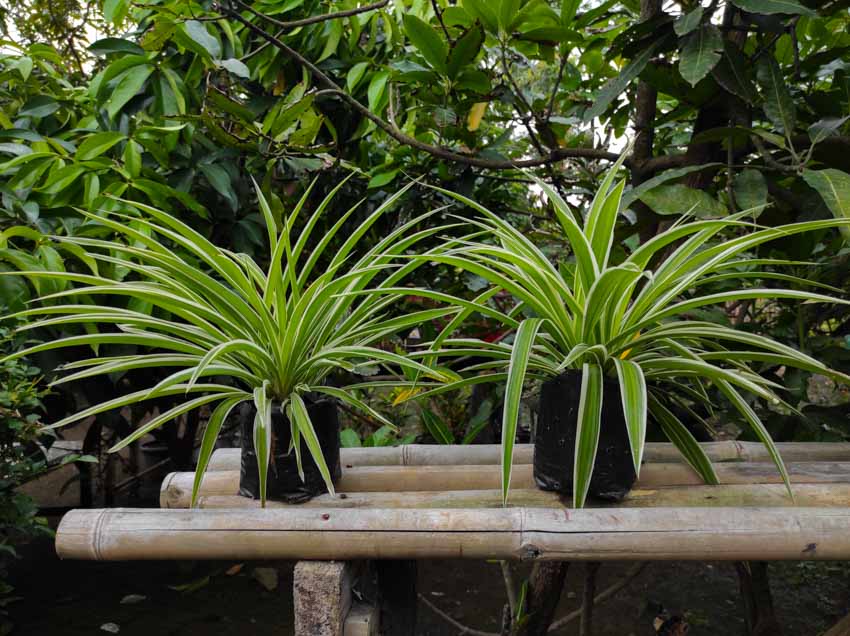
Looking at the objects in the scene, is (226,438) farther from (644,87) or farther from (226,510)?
(644,87)

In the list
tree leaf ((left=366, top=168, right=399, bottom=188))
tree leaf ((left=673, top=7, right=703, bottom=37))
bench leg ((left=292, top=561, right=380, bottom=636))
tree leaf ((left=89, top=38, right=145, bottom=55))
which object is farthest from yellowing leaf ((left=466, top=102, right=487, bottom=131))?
bench leg ((left=292, top=561, right=380, bottom=636))

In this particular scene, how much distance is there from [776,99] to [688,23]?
0.74ft

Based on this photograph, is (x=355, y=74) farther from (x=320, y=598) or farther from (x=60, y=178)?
(x=320, y=598)

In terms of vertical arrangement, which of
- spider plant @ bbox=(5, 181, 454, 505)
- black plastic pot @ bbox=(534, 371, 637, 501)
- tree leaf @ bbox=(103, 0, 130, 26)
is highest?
tree leaf @ bbox=(103, 0, 130, 26)

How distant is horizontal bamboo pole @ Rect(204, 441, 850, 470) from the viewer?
1121 millimetres

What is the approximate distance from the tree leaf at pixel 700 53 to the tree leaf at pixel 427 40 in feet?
1.63

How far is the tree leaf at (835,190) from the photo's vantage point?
37.0 inches

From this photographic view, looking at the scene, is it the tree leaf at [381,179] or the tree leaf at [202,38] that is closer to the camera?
the tree leaf at [202,38]

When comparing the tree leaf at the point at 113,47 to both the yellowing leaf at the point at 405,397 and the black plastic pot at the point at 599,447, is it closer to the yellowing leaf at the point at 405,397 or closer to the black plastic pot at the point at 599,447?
the yellowing leaf at the point at 405,397

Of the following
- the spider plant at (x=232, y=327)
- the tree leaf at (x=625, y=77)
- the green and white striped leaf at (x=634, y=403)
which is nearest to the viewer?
the green and white striped leaf at (x=634, y=403)

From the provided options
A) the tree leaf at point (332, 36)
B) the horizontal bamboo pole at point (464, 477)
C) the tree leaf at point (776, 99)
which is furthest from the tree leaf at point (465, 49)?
the horizontal bamboo pole at point (464, 477)

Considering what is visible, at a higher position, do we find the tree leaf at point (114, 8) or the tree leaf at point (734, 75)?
the tree leaf at point (114, 8)

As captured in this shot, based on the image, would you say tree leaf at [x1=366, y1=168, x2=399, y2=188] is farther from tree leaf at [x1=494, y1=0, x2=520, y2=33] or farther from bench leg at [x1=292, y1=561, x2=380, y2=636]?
bench leg at [x1=292, y1=561, x2=380, y2=636]

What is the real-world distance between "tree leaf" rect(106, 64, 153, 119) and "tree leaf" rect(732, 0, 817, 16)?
1.28 metres
